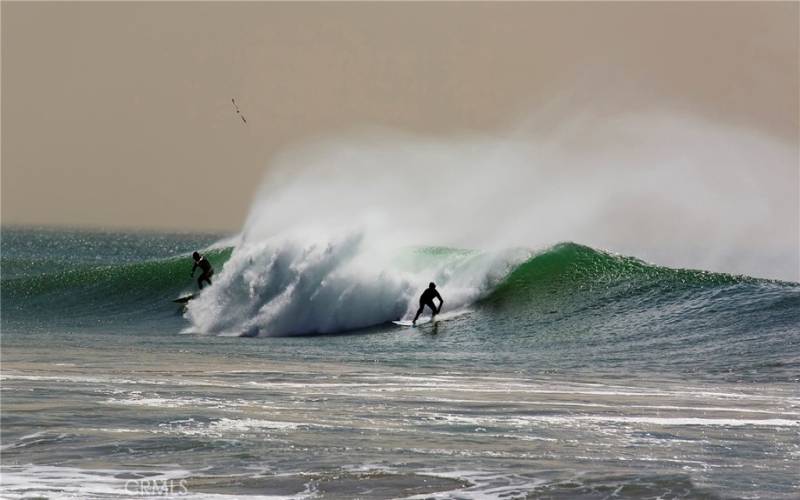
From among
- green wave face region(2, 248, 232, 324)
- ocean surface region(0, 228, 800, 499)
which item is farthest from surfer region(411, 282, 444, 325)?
green wave face region(2, 248, 232, 324)

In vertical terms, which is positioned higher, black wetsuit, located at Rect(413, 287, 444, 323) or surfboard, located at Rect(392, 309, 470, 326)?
black wetsuit, located at Rect(413, 287, 444, 323)

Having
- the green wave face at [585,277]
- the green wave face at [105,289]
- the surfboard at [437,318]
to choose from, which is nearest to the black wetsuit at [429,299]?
the surfboard at [437,318]

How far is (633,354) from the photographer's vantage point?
1798cm

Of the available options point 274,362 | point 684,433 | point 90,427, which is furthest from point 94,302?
point 684,433

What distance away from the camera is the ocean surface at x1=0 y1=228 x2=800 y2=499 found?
9.29 meters

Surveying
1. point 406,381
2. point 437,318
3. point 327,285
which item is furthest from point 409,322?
point 406,381

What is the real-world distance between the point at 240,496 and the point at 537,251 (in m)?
17.9

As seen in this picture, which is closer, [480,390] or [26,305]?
[480,390]

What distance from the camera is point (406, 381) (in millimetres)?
14844

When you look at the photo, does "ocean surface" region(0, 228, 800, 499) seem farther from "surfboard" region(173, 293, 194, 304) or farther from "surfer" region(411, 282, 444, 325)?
"surfer" region(411, 282, 444, 325)

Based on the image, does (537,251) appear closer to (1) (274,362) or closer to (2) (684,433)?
(1) (274,362)

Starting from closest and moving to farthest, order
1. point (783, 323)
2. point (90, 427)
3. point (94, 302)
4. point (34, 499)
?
point (34, 499) → point (90, 427) → point (783, 323) → point (94, 302)

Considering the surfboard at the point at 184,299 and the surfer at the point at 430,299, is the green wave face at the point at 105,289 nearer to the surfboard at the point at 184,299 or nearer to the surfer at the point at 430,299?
the surfboard at the point at 184,299

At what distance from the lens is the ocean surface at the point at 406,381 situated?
9.29 meters
